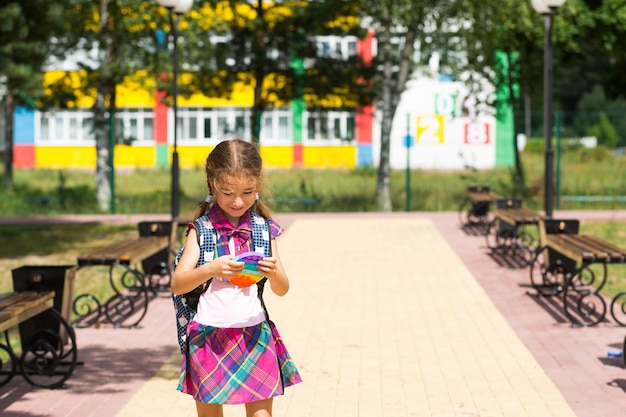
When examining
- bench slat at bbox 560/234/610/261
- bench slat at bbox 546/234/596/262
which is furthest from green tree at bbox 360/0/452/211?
bench slat at bbox 560/234/610/261

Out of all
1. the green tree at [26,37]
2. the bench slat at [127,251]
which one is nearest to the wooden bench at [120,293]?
the bench slat at [127,251]

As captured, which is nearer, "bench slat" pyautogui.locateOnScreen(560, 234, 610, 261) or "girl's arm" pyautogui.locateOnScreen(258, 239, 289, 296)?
"girl's arm" pyautogui.locateOnScreen(258, 239, 289, 296)

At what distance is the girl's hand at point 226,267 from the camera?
4.40 meters

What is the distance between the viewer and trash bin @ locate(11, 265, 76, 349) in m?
8.34

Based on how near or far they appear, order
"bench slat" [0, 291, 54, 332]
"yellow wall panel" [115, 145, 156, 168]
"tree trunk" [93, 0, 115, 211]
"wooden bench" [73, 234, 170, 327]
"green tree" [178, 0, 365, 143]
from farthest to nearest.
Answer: "yellow wall panel" [115, 145, 156, 168] < "green tree" [178, 0, 365, 143] < "tree trunk" [93, 0, 115, 211] < "wooden bench" [73, 234, 170, 327] < "bench slat" [0, 291, 54, 332]

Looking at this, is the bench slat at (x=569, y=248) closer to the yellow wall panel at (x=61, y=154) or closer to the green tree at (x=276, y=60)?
the green tree at (x=276, y=60)

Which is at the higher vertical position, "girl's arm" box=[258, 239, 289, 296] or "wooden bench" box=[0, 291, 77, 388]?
"girl's arm" box=[258, 239, 289, 296]

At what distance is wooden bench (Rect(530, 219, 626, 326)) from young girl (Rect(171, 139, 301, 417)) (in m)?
6.00

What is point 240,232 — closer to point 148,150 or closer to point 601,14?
point 601,14

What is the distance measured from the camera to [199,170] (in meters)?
30.5

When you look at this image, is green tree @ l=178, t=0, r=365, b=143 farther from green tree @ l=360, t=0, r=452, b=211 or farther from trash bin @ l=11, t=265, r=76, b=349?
trash bin @ l=11, t=265, r=76, b=349

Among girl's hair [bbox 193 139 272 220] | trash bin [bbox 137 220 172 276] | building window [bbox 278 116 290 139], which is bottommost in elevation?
trash bin [bbox 137 220 172 276]

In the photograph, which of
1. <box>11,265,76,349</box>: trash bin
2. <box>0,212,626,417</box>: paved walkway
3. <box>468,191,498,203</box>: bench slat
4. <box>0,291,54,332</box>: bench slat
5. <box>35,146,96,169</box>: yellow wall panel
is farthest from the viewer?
<box>35,146,96,169</box>: yellow wall panel

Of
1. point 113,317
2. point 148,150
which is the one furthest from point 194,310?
point 148,150
